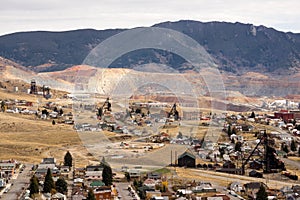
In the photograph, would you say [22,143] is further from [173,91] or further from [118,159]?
[173,91]

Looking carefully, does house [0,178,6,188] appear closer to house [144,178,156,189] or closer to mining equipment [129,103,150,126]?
house [144,178,156,189]

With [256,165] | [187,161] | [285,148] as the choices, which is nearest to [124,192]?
[187,161]

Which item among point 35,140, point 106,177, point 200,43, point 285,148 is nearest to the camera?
point 106,177

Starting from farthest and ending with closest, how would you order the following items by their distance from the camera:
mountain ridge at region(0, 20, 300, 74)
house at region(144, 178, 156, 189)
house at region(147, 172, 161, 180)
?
mountain ridge at region(0, 20, 300, 74)
house at region(147, 172, 161, 180)
house at region(144, 178, 156, 189)

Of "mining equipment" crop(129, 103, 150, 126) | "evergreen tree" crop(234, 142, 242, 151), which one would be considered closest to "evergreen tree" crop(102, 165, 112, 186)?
"evergreen tree" crop(234, 142, 242, 151)

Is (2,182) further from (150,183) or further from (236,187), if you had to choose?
(236,187)

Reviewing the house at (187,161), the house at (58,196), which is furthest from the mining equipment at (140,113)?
the house at (58,196)

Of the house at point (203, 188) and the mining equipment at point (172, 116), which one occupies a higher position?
the mining equipment at point (172, 116)

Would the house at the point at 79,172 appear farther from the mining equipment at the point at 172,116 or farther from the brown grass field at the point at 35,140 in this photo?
→ the mining equipment at the point at 172,116
